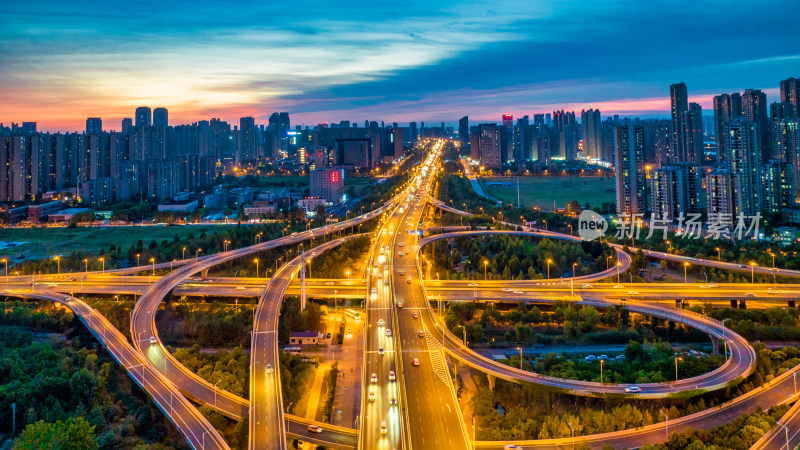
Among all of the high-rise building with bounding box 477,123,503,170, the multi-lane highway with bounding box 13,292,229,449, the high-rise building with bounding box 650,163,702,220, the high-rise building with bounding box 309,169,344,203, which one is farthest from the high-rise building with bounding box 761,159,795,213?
the high-rise building with bounding box 477,123,503,170

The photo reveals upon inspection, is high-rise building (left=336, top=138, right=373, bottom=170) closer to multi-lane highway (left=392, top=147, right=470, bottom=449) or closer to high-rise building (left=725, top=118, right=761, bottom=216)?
high-rise building (left=725, top=118, right=761, bottom=216)

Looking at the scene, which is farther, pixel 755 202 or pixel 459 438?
pixel 755 202

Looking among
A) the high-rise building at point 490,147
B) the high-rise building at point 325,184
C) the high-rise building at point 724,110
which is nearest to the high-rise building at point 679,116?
the high-rise building at point 724,110

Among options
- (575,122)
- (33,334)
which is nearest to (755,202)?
(33,334)

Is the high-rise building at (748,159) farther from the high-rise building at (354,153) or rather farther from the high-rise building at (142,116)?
the high-rise building at (142,116)

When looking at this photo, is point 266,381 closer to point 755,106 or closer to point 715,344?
point 715,344

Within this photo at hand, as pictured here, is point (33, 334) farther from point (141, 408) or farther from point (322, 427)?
point (322, 427)
